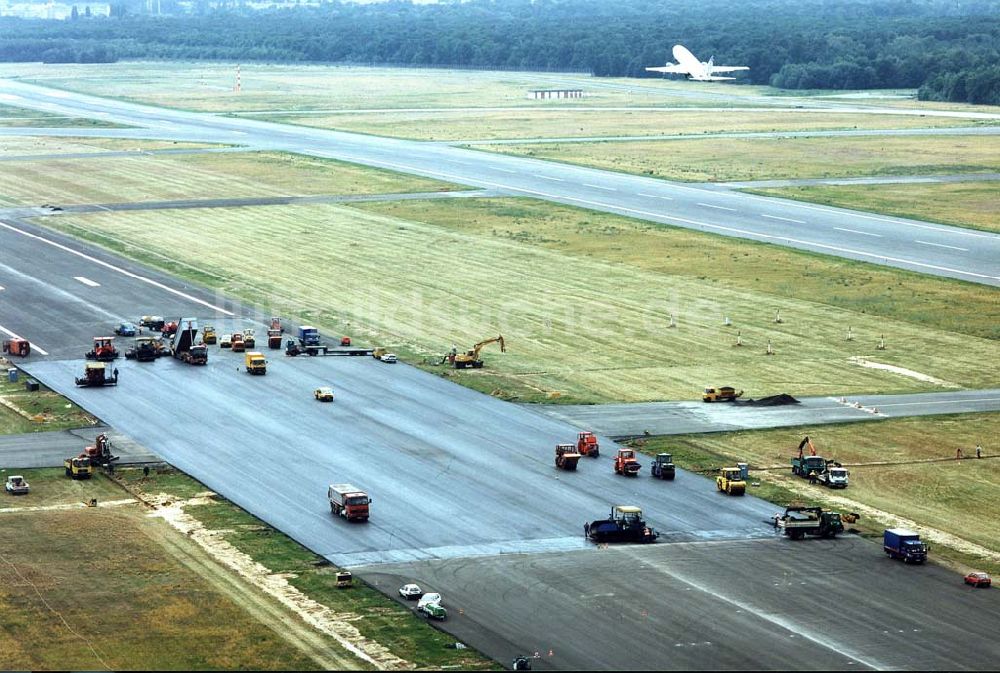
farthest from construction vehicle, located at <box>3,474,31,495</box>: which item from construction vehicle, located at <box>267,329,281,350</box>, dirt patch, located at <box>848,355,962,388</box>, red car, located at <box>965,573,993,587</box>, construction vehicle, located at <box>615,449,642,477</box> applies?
dirt patch, located at <box>848,355,962,388</box>

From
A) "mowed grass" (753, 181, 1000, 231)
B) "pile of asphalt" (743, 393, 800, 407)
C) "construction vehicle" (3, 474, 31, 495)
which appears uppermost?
"mowed grass" (753, 181, 1000, 231)

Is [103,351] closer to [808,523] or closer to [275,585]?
[275,585]

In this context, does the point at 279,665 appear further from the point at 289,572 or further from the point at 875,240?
the point at 875,240

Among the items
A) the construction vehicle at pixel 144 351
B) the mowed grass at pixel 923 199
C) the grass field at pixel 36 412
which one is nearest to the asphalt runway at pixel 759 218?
the mowed grass at pixel 923 199

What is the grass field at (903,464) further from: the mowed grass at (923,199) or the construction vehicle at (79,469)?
the mowed grass at (923,199)

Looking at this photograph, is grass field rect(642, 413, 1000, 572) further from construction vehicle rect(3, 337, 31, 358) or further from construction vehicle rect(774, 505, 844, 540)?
construction vehicle rect(3, 337, 31, 358)
